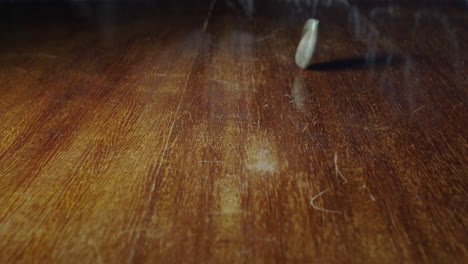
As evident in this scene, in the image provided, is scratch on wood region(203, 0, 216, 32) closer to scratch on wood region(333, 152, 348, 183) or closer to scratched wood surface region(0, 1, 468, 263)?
scratched wood surface region(0, 1, 468, 263)

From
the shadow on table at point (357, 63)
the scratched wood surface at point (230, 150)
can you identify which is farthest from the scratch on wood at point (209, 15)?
the shadow on table at point (357, 63)

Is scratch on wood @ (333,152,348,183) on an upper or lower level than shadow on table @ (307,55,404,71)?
upper

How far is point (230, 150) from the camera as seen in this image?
1.96ft

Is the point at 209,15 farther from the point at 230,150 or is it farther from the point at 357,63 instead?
the point at 230,150

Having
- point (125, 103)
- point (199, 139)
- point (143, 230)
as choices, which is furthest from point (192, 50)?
point (143, 230)

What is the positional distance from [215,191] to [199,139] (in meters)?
A: 0.14

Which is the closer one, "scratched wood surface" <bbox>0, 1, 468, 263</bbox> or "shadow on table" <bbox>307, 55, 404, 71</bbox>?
"scratched wood surface" <bbox>0, 1, 468, 263</bbox>

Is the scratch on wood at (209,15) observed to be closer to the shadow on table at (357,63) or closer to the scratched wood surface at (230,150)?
the scratched wood surface at (230,150)

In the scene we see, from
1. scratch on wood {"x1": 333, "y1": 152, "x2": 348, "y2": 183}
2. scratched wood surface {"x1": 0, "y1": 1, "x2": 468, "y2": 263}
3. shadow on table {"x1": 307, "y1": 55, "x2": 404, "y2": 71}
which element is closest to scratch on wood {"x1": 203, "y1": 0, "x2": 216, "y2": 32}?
scratched wood surface {"x1": 0, "y1": 1, "x2": 468, "y2": 263}

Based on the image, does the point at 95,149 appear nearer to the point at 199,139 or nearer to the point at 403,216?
the point at 199,139

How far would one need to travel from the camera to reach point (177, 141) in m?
0.62

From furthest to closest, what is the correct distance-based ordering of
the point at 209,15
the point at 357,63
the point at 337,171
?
the point at 209,15
the point at 357,63
the point at 337,171

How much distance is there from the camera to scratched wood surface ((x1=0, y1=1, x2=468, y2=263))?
434 mm

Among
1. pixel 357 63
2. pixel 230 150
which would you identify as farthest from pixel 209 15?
pixel 230 150
